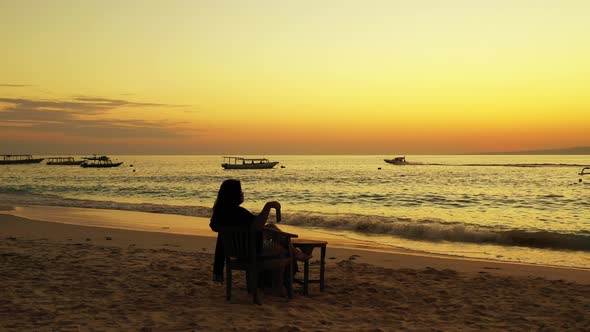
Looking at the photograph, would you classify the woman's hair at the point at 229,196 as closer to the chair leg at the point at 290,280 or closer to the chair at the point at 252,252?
the chair at the point at 252,252

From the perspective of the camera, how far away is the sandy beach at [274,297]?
594 cm

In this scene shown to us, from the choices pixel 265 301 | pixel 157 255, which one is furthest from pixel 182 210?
pixel 265 301

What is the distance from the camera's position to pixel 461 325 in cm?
603

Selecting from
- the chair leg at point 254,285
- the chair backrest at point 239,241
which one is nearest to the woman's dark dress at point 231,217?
the chair backrest at point 239,241

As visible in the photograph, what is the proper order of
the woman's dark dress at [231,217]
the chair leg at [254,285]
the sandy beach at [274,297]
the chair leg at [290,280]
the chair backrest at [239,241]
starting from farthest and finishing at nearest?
the chair leg at [290,280] < the woman's dark dress at [231,217] < the chair leg at [254,285] < the chair backrest at [239,241] < the sandy beach at [274,297]

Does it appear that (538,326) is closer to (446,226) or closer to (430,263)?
(430,263)

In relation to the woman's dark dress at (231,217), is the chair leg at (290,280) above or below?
below

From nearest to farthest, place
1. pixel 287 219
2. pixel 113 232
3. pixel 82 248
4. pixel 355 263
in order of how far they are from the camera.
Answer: pixel 355 263 < pixel 82 248 < pixel 113 232 < pixel 287 219

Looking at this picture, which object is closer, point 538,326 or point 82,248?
point 538,326

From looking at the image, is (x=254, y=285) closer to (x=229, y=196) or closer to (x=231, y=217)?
(x=231, y=217)

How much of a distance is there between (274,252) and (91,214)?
64.1 feet

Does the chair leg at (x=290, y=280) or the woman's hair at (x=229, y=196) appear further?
the chair leg at (x=290, y=280)

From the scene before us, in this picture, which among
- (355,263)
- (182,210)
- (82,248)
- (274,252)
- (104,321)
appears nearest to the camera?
(104,321)

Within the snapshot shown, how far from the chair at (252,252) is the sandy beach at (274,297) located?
0.51 meters
